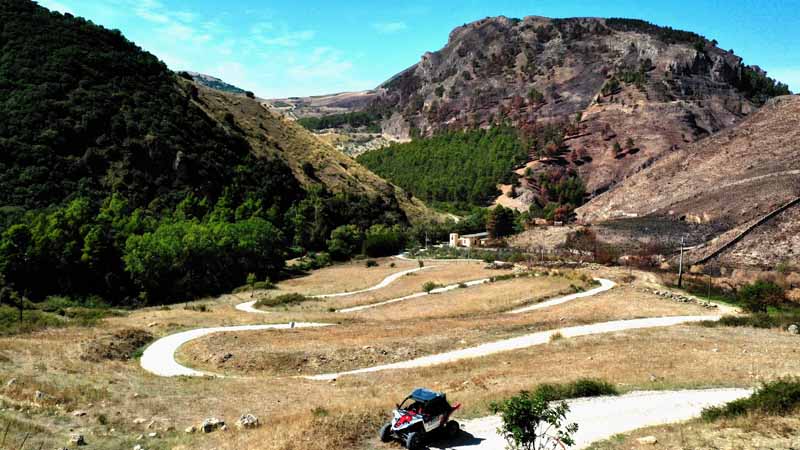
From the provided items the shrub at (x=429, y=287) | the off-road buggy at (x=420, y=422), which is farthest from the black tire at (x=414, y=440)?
the shrub at (x=429, y=287)

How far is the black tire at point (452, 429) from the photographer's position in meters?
13.6

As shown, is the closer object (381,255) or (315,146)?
(381,255)

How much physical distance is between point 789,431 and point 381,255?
8142 cm

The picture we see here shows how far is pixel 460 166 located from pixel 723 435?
165 meters

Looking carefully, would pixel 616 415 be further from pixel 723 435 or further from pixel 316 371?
pixel 316 371

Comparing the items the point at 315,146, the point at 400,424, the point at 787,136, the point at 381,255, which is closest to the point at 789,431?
the point at 400,424

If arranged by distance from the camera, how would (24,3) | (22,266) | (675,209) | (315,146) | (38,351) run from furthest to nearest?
(315,146) → (24,3) → (675,209) → (22,266) → (38,351)

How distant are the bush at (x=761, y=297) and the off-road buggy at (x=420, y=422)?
3809 centimetres

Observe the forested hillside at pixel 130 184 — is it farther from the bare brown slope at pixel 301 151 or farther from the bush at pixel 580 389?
the bush at pixel 580 389

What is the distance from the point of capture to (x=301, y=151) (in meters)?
120

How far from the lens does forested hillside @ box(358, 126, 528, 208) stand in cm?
15662

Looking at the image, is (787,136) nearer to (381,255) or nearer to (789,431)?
(381,255)

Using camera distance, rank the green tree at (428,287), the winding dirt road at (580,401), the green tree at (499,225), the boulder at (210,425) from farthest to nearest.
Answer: the green tree at (499,225) < the green tree at (428,287) < the boulder at (210,425) < the winding dirt road at (580,401)

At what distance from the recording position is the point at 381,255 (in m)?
92.9
